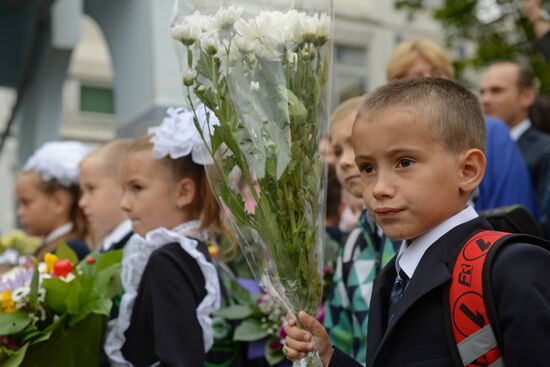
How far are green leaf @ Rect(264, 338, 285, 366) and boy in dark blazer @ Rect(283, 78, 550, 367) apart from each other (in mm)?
962

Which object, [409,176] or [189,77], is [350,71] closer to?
[189,77]

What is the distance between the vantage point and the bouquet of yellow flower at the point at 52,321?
2.71m

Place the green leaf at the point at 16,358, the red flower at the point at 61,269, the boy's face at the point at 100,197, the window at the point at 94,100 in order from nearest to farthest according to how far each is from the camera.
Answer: the green leaf at the point at 16,358, the red flower at the point at 61,269, the boy's face at the point at 100,197, the window at the point at 94,100

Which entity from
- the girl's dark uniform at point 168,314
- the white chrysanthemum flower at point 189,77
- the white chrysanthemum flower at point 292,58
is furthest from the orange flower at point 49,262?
the white chrysanthemum flower at point 292,58

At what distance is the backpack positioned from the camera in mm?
1648

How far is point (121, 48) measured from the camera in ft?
18.9

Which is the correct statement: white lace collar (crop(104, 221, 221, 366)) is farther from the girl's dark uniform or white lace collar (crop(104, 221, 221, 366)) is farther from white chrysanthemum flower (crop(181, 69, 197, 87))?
white chrysanthemum flower (crop(181, 69, 197, 87))

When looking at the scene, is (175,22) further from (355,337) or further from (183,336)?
(355,337)

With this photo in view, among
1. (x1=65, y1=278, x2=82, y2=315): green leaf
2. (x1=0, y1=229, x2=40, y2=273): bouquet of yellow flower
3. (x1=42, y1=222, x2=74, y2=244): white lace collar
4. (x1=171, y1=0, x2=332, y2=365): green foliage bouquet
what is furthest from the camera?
(x1=0, y1=229, x2=40, y2=273): bouquet of yellow flower

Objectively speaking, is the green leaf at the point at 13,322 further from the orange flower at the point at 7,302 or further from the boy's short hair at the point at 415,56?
the boy's short hair at the point at 415,56

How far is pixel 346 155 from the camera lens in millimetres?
3246

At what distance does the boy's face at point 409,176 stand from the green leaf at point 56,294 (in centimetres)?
134

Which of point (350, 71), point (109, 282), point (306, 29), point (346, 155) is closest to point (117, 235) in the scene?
point (109, 282)

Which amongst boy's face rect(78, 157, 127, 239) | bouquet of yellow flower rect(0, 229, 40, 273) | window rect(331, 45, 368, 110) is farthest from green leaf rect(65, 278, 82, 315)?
window rect(331, 45, 368, 110)
